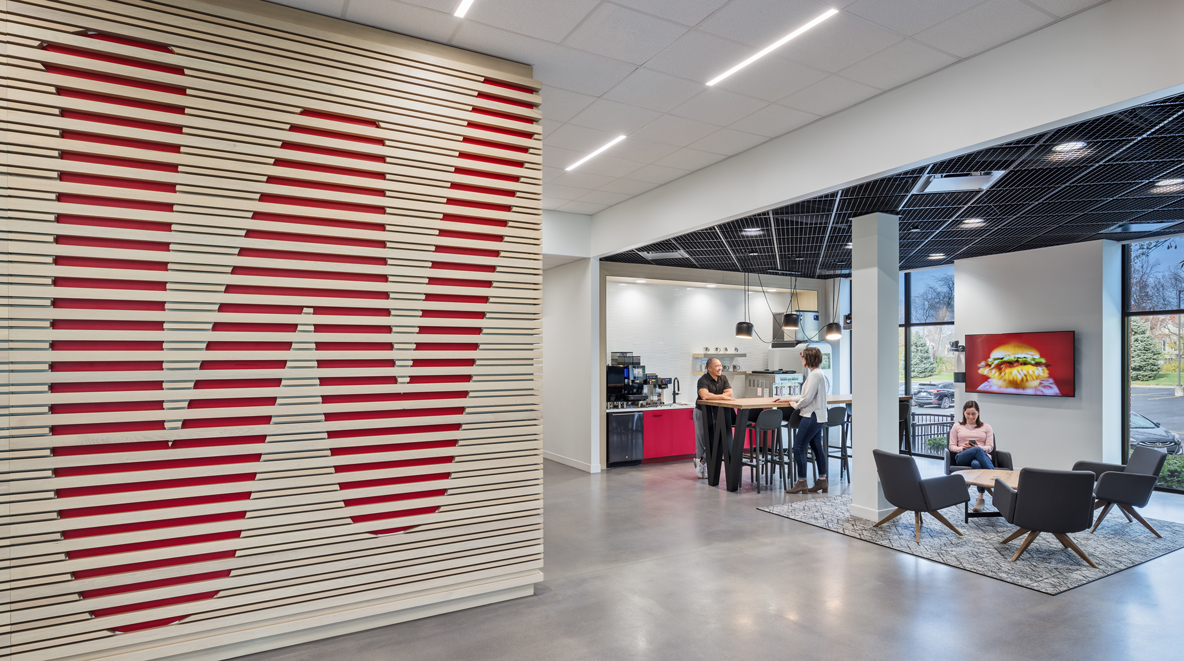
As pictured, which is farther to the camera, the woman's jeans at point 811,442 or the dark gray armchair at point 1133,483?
the woman's jeans at point 811,442

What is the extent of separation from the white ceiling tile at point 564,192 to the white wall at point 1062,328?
20.7 ft

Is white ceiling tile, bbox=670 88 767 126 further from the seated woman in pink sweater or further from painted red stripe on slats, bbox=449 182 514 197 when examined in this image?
the seated woman in pink sweater

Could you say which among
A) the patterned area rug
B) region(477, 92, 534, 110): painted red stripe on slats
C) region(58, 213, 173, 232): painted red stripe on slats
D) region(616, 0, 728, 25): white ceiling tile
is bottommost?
the patterned area rug

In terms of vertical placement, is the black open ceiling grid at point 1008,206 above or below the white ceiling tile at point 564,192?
below

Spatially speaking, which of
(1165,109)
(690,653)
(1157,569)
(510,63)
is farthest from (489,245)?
(1157,569)

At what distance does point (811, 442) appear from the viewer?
25.3 feet

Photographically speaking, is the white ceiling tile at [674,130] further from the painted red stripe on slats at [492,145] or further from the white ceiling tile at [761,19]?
the painted red stripe on slats at [492,145]

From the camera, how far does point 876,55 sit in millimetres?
4207

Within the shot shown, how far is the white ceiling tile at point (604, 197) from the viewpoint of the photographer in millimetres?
7863

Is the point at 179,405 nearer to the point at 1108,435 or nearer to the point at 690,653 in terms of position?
the point at 690,653

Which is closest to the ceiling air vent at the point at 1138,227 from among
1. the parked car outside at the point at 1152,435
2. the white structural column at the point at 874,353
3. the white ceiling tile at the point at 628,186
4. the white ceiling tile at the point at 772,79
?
the parked car outside at the point at 1152,435

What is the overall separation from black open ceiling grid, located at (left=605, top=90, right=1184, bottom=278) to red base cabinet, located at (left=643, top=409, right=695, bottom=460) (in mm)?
2525

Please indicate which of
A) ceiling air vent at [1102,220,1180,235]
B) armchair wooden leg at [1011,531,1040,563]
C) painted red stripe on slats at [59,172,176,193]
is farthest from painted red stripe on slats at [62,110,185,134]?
ceiling air vent at [1102,220,1180,235]

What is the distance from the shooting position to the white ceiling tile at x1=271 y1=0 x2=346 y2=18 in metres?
3.53
